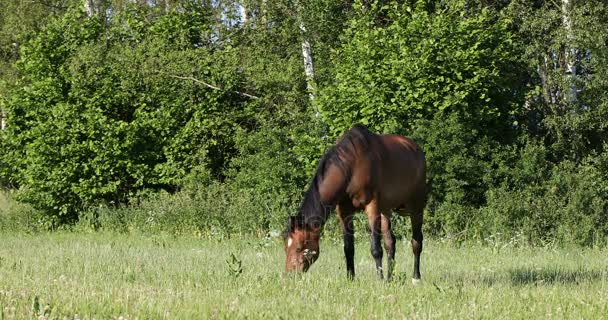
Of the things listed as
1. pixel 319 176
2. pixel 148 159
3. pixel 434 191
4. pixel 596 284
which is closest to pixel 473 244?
pixel 434 191

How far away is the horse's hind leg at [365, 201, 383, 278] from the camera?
8992mm

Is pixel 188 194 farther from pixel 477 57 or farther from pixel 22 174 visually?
pixel 477 57

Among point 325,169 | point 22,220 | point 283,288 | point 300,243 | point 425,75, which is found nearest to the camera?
point 283,288

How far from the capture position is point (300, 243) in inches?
339

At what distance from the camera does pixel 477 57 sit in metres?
16.6

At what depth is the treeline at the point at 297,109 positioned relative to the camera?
16.2m

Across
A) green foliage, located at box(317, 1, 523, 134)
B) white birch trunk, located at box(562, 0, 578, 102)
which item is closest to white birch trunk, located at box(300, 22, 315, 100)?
green foliage, located at box(317, 1, 523, 134)

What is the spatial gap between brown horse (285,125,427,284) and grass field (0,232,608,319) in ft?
1.12

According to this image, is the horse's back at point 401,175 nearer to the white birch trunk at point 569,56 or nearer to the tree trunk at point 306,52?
the white birch trunk at point 569,56

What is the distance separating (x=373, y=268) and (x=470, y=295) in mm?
3477

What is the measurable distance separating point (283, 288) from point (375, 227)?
183 centimetres

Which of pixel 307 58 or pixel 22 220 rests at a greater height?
pixel 307 58

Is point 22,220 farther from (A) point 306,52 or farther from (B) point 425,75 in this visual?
(B) point 425,75

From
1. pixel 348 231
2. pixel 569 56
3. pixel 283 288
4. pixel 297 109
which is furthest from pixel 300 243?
pixel 569 56
